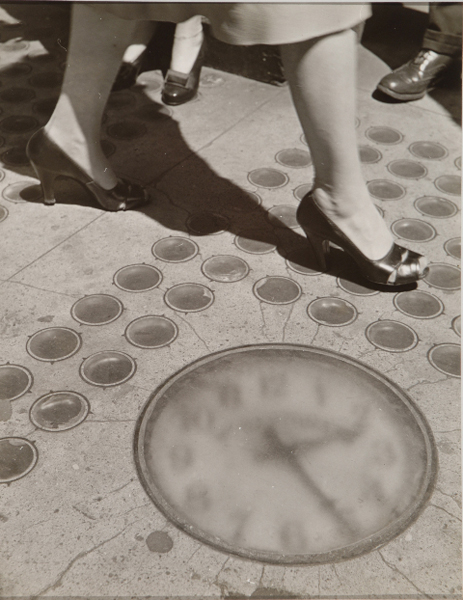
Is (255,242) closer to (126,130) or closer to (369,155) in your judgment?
(369,155)

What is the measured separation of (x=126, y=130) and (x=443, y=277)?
1.44 metres

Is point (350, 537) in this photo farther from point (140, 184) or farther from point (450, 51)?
point (450, 51)

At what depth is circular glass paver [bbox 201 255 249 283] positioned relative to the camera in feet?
6.54

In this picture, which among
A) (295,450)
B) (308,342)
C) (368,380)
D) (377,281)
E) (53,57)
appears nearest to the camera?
(295,450)

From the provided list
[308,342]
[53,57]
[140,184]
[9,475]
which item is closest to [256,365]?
[308,342]

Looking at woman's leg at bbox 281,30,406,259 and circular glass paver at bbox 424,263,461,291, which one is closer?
woman's leg at bbox 281,30,406,259

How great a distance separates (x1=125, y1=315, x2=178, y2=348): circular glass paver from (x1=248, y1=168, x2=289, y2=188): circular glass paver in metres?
0.80

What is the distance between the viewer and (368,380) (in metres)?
1.66

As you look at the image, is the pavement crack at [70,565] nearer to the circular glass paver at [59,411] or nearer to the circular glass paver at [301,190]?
the circular glass paver at [59,411]

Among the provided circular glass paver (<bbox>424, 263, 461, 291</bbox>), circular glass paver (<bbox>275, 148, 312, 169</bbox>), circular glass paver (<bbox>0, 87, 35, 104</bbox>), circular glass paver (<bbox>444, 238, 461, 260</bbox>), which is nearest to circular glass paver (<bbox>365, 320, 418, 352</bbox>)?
circular glass paver (<bbox>424, 263, 461, 291</bbox>)

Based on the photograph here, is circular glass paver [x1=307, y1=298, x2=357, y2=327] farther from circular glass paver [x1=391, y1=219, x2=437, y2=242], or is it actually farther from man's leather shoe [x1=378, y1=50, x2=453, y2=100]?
man's leather shoe [x1=378, y1=50, x2=453, y2=100]

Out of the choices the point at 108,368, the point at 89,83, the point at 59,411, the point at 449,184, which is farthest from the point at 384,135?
the point at 59,411

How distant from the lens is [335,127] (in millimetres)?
1706

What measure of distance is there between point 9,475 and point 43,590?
29 centimetres
